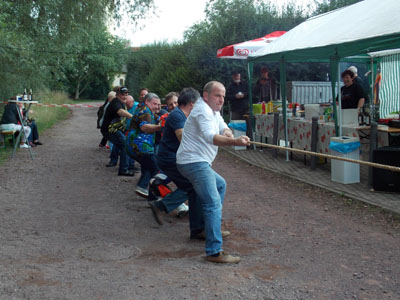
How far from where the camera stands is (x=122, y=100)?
981 centimetres

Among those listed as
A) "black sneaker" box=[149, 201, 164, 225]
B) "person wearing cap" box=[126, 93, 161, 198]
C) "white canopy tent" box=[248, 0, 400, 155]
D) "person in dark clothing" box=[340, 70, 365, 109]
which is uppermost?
"white canopy tent" box=[248, 0, 400, 155]

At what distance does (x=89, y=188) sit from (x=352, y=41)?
5.32 m

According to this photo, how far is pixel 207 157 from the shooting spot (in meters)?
4.92

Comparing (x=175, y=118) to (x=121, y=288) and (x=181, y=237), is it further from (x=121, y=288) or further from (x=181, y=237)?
(x=121, y=288)

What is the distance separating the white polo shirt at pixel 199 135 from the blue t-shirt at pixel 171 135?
0.53 metres

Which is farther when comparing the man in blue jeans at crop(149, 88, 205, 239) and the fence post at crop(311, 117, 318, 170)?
the fence post at crop(311, 117, 318, 170)

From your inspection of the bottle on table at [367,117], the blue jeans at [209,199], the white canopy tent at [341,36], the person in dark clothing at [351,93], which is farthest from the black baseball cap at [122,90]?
the blue jeans at [209,199]

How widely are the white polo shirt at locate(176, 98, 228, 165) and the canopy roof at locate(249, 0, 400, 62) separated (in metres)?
4.18

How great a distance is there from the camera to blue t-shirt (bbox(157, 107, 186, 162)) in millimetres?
5484

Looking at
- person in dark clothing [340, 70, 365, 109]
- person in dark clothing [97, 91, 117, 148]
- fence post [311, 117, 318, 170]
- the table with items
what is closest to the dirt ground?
fence post [311, 117, 318, 170]

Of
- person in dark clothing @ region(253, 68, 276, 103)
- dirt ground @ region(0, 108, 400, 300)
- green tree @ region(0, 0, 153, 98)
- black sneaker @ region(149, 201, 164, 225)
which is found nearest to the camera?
dirt ground @ region(0, 108, 400, 300)

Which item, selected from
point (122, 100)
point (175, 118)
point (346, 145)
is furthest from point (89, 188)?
point (346, 145)

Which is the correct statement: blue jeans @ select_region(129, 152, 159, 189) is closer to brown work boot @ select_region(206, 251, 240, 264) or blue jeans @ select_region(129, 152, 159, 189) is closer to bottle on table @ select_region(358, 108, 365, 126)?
brown work boot @ select_region(206, 251, 240, 264)

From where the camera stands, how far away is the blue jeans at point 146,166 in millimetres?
7359
